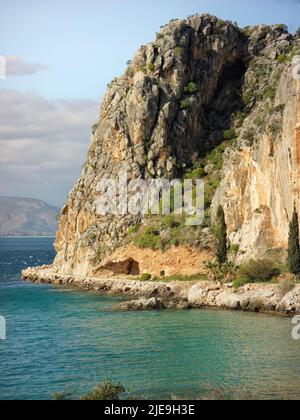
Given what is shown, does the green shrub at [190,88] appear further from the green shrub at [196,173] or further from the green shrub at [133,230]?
the green shrub at [133,230]

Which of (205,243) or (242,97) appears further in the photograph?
(242,97)

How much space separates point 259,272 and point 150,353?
71.3ft

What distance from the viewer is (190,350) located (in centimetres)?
3588

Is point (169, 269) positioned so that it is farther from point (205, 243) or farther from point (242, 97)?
point (242, 97)

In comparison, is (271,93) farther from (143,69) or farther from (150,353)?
(150,353)

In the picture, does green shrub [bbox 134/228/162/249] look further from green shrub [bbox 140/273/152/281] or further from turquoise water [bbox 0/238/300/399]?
turquoise water [bbox 0/238/300/399]

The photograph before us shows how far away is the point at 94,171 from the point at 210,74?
2160cm

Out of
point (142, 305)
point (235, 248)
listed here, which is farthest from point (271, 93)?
point (142, 305)

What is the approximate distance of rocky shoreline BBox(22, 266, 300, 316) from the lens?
48.0m

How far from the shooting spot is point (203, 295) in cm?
5450

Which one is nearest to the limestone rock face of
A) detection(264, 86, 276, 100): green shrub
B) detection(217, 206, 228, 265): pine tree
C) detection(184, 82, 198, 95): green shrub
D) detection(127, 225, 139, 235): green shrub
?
detection(264, 86, 276, 100): green shrub

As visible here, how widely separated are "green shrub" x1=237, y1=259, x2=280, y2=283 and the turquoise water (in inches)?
272

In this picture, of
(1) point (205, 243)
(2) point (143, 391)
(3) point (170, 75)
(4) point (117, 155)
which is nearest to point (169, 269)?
(1) point (205, 243)
